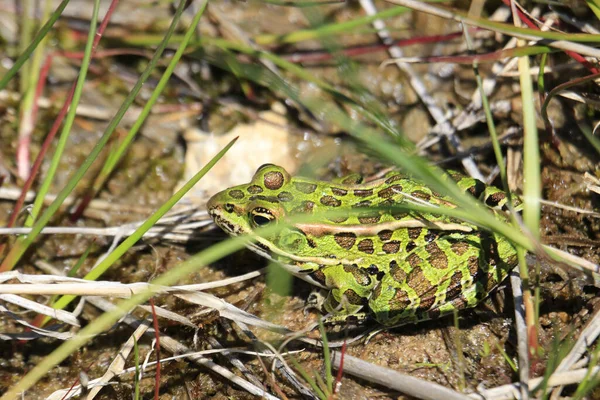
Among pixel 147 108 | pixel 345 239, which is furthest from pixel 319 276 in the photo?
pixel 147 108

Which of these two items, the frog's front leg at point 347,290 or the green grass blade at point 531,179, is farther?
the frog's front leg at point 347,290

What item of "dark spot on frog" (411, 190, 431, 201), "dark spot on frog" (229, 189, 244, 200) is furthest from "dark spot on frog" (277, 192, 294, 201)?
"dark spot on frog" (411, 190, 431, 201)

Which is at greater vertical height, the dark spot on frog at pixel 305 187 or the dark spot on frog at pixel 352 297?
the dark spot on frog at pixel 305 187

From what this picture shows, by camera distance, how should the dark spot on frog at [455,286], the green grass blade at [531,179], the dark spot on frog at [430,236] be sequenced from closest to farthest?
the green grass blade at [531,179] < the dark spot on frog at [455,286] < the dark spot on frog at [430,236]

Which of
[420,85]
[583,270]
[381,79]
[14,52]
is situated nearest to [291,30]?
[381,79]

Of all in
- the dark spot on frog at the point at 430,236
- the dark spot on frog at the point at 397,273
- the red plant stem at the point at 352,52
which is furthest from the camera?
the red plant stem at the point at 352,52

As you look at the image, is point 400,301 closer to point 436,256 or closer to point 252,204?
point 436,256

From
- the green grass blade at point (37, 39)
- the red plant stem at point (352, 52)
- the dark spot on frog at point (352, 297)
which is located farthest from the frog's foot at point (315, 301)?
the green grass blade at point (37, 39)

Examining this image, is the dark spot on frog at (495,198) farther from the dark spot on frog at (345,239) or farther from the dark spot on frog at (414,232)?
the dark spot on frog at (345,239)
